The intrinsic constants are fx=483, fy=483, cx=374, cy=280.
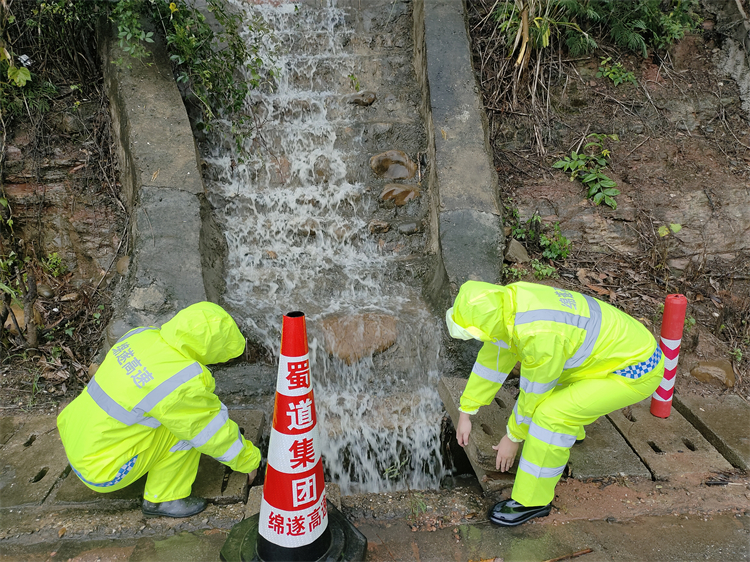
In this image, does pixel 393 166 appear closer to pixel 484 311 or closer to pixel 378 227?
pixel 378 227

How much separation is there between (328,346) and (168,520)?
1539 mm

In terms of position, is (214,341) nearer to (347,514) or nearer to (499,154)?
(347,514)

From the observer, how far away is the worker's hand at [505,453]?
2574 mm

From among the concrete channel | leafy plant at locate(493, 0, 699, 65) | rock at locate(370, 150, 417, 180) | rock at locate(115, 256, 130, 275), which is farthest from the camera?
leafy plant at locate(493, 0, 699, 65)

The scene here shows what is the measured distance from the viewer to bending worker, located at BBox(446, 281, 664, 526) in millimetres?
2209

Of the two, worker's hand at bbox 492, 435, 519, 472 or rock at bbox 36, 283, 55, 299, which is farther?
rock at bbox 36, 283, 55, 299

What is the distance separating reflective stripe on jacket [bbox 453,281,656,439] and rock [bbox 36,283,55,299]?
374cm

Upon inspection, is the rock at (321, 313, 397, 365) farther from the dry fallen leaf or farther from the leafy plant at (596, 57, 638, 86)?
the leafy plant at (596, 57, 638, 86)

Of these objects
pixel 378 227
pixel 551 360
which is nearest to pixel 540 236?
pixel 378 227

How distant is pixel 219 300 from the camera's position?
3.82 meters

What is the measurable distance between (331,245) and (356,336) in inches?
48.1

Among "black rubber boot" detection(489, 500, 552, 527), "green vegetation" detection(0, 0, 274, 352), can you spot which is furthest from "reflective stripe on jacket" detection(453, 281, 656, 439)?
"green vegetation" detection(0, 0, 274, 352)

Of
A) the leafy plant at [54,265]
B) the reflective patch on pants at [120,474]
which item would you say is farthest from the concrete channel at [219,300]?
the leafy plant at [54,265]

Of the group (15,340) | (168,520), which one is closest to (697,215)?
(168,520)
